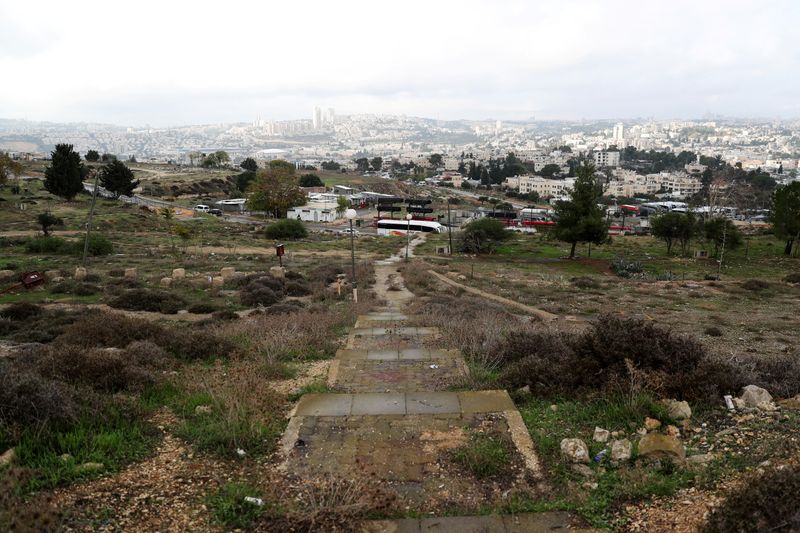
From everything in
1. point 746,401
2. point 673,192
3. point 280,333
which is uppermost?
point 746,401

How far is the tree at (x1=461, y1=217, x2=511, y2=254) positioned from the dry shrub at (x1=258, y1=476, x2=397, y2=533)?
4420 centimetres

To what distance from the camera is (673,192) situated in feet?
509

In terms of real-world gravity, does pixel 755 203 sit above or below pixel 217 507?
below

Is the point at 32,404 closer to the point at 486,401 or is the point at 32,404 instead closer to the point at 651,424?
the point at 486,401

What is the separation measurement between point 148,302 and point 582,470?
16.6 meters

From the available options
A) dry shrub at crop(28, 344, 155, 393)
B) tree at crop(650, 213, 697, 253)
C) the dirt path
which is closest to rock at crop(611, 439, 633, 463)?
dry shrub at crop(28, 344, 155, 393)

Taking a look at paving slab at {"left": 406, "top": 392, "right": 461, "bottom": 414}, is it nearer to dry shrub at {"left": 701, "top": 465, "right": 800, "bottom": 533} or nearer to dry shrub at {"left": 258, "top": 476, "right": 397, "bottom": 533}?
dry shrub at {"left": 258, "top": 476, "right": 397, "bottom": 533}

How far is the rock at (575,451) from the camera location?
5.68 metres

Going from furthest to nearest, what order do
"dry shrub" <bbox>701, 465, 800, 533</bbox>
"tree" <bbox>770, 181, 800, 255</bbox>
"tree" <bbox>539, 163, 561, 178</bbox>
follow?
"tree" <bbox>539, 163, 561, 178</bbox> < "tree" <bbox>770, 181, 800, 255</bbox> < "dry shrub" <bbox>701, 465, 800, 533</bbox>

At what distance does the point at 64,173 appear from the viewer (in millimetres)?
56188

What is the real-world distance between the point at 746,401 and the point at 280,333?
789 cm

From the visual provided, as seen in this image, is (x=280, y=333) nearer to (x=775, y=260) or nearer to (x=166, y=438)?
(x=166, y=438)

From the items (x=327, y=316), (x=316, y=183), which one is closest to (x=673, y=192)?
(x=316, y=183)

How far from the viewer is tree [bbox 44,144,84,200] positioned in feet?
182
